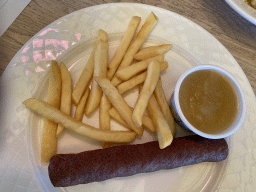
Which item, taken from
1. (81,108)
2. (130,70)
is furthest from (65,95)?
(130,70)

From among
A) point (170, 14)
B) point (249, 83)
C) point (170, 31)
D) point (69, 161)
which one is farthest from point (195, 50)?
point (69, 161)

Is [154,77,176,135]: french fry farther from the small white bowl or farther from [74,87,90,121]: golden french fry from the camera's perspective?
[74,87,90,121]: golden french fry

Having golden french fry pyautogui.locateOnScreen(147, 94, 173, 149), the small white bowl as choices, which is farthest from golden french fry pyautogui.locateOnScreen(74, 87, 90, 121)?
the small white bowl

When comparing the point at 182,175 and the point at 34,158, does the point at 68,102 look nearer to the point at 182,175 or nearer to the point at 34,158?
the point at 34,158

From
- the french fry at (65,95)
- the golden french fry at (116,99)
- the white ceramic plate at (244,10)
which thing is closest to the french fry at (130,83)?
the golden french fry at (116,99)

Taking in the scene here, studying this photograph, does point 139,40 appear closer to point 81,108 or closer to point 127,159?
point 81,108

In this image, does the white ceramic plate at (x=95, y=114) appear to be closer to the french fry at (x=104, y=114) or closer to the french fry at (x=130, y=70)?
the french fry at (x=104, y=114)
